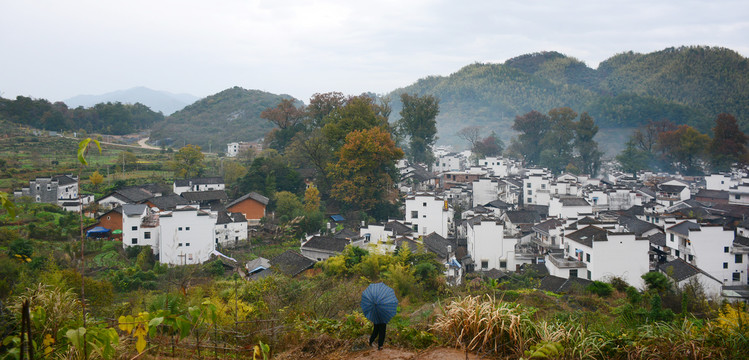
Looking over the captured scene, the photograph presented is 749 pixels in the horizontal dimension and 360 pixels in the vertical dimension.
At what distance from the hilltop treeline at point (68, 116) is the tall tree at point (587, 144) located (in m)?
43.9

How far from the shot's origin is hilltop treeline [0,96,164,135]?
3838 centimetres

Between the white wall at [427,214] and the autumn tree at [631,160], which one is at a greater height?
the autumn tree at [631,160]

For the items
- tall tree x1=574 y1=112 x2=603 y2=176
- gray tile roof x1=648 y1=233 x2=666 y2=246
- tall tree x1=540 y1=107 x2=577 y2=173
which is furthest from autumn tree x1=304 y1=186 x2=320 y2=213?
tall tree x1=574 y1=112 x2=603 y2=176

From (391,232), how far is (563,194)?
1304 cm

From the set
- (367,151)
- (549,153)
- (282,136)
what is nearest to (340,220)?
(367,151)

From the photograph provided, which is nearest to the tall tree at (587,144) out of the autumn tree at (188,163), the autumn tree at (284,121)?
the autumn tree at (284,121)

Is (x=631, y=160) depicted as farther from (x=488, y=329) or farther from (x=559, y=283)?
(x=488, y=329)

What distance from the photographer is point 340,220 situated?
22.8 meters

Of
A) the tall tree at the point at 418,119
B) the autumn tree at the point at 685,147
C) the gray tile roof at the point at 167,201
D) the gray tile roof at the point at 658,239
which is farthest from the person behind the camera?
the autumn tree at the point at 685,147

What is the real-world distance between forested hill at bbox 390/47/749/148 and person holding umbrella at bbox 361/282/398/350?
56.4m

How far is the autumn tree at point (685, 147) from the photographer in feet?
121

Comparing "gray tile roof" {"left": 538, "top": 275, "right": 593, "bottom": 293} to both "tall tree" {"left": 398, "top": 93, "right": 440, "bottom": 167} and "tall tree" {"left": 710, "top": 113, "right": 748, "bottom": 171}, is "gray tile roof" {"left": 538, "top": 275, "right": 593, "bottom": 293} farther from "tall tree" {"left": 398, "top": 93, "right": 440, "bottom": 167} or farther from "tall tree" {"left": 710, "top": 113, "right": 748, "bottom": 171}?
"tall tree" {"left": 710, "top": 113, "right": 748, "bottom": 171}

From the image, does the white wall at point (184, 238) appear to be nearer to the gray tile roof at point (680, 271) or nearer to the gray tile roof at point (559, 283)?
the gray tile roof at point (559, 283)

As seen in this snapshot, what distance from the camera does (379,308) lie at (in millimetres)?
4051
